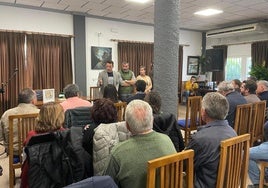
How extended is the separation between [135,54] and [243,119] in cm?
500

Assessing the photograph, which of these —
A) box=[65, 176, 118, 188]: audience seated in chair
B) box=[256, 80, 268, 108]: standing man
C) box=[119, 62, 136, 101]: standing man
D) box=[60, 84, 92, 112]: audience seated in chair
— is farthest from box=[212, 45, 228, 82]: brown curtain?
box=[65, 176, 118, 188]: audience seated in chair

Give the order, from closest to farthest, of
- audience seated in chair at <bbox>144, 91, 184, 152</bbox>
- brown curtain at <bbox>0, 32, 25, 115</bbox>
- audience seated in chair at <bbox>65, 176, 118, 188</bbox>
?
audience seated in chair at <bbox>65, 176, 118, 188</bbox> → audience seated in chair at <bbox>144, 91, 184, 152</bbox> → brown curtain at <bbox>0, 32, 25, 115</bbox>

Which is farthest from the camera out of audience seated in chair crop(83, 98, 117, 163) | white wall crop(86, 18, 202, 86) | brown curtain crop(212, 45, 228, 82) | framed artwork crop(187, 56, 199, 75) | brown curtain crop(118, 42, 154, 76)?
framed artwork crop(187, 56, 199, 75)

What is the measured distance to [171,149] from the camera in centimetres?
151

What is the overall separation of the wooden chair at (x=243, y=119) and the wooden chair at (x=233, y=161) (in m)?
1.38

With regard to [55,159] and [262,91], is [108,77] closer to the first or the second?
[262,91]

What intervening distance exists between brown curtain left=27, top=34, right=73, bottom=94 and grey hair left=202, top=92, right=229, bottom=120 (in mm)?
5142

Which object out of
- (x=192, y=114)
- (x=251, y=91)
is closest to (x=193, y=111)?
(x=192, y=114)

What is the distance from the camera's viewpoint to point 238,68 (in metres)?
8.63

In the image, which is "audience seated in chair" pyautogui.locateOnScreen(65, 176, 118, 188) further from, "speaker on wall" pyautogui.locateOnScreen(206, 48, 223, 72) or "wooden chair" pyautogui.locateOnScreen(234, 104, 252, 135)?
"speaker on wall" pyautogui.locateOnScreen(206, 48, 223, 72)

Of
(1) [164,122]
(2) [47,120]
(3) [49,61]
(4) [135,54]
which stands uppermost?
(4) [135,54]

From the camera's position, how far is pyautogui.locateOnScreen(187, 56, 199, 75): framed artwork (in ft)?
30.1

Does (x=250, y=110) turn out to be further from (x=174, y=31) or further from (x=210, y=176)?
(x=210, y=176)

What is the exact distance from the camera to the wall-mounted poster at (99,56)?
6.95m
